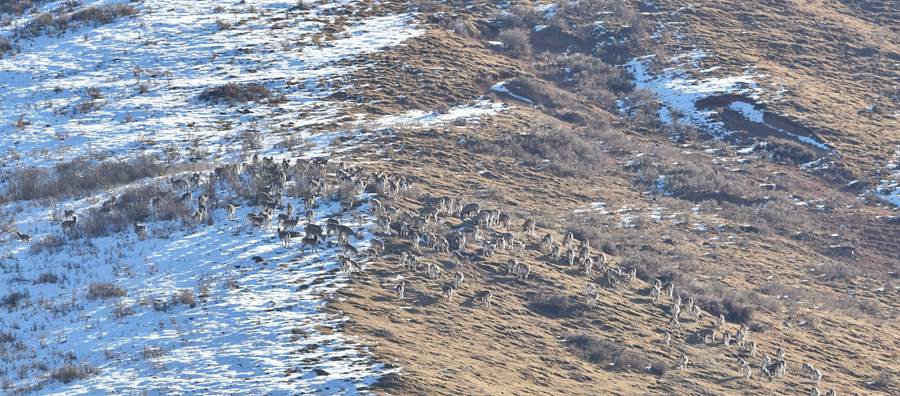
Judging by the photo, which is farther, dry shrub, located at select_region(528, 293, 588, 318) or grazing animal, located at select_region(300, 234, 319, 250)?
dry shrub, located at select_region(528, 293, 588, 318)

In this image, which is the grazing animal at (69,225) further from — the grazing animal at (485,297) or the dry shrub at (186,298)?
the grazing animal at (485,297)

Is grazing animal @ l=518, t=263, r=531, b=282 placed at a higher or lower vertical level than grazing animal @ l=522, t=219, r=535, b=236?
higher

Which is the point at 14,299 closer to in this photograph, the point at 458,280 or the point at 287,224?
the point at 287,224

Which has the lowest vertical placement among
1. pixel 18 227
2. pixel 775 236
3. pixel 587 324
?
pixel 775 236

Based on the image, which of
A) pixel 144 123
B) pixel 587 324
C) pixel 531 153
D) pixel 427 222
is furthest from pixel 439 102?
pixel 587 324

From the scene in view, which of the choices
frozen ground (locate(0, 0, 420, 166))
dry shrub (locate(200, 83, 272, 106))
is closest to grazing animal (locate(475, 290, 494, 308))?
frozen ground (locate(0, 0, 420, 166))

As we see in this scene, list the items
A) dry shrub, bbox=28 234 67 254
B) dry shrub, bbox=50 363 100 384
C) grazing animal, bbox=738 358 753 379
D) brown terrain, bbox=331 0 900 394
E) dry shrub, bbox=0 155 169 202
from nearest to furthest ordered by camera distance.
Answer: dry shrub, bbox=50 363 100 384, brown terrain, bbox=331 0 900 394, grazing animal, bbox=738 358 753 379, dry shrub, bbox=28 234 67 254, dry shrub, bbox=0 155 169 202

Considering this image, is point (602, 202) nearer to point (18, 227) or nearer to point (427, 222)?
point (427, 222)

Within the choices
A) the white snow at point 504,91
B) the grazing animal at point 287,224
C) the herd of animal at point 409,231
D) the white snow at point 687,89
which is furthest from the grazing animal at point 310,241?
the white snow at point 687,89

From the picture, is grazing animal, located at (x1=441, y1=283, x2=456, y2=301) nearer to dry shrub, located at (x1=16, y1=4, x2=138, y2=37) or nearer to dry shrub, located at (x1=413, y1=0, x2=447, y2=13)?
dry shrub, located at (x1=16, y1=4, x2=138, y2=37)
